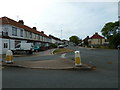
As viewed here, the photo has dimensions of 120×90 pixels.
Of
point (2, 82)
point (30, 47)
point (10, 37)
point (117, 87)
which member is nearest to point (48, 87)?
point (2, 82)

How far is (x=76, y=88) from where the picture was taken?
4980mm

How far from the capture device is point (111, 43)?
160ft

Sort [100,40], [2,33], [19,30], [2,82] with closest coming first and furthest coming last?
1. [2,82]
2. [2,33]
3. [19,30]
4. [100,40]

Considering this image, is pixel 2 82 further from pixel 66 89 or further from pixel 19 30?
pixel 19 30

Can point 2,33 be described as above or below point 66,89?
above

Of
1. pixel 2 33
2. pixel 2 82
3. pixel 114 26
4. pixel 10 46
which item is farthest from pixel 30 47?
pixel 114 26

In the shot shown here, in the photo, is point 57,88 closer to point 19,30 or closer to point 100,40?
point 19,30

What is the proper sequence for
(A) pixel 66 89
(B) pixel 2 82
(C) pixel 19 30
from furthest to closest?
(C) pixel 19 30 < (B) pixel 2 82 < (A) pixel 66 89

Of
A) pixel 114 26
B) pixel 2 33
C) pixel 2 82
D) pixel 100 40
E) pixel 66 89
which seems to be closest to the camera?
pixel 66 89

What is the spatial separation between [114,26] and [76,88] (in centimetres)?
7190

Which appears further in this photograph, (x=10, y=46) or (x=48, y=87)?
(x=10, y=46)

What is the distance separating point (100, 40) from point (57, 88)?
3389 inches

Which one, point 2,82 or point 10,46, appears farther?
point 10,46

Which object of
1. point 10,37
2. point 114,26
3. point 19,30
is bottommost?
point 10,37
